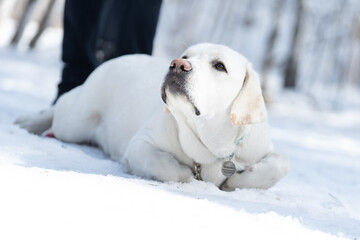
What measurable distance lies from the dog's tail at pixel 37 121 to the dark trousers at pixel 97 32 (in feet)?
2.24

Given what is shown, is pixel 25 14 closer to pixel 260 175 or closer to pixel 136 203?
pixel 260 175

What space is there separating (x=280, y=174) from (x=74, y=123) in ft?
4.97

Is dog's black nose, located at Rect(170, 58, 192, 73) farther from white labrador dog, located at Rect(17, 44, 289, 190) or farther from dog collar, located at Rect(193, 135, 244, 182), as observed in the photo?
dog collar, located at Rect(193, 135, 244, 182)

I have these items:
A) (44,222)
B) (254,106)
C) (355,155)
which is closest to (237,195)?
(254,106)

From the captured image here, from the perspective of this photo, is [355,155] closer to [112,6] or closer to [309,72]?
[112,6]

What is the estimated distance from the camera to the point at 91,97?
3.48 meters

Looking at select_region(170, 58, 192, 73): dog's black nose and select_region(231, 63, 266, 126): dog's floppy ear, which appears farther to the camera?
select_region(231, 63, 266, 126): dog's floppy ear

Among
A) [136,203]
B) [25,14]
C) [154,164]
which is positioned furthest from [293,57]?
[136,203]

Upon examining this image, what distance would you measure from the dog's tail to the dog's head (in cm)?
149

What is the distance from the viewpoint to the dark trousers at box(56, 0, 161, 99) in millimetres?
4586

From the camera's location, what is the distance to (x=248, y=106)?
8.38ft

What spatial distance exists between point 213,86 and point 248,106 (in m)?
0.20

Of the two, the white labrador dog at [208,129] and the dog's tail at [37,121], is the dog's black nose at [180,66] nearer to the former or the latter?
the white labrador dog at [208,129]

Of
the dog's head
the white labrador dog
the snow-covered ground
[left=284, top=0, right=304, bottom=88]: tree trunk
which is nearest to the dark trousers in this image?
the snow-covered ground
